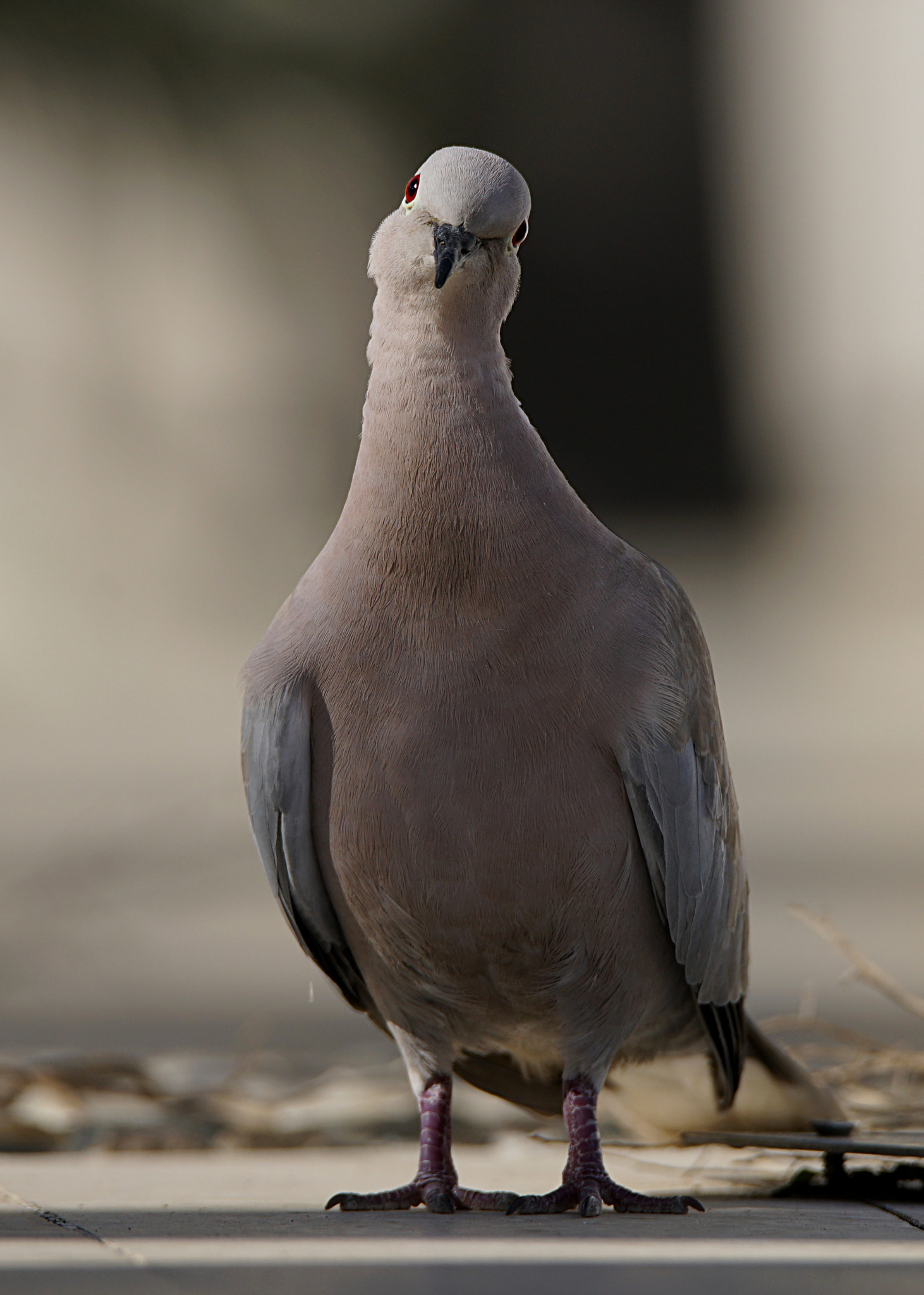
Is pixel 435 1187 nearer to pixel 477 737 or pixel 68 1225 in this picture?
pixel 68 1225

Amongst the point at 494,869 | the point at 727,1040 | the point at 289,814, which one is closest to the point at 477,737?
the point at 494,869

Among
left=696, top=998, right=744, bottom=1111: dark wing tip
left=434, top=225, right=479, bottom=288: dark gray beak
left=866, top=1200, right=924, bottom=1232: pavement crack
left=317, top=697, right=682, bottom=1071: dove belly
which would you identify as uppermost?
left=434, top=225, right=479, bottom=288: dark gray beak

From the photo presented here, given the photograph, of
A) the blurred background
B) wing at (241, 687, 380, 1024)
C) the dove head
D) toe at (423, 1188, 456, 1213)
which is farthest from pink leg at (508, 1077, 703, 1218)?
the blurred background

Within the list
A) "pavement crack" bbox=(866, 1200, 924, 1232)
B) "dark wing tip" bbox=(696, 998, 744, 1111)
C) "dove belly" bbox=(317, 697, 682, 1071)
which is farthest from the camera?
"dark wing tip" bbox=(696, 998, 744, 1111)

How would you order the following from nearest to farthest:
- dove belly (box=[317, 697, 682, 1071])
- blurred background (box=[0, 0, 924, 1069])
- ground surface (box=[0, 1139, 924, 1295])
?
ground surface (box=[0, 1139, 924, 1295]), dove belly (box=[317, 697, 682, 1071]), blurred background (box=[0, 0, 924, 1069])

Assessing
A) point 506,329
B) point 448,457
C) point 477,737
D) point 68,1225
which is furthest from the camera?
point 506,329

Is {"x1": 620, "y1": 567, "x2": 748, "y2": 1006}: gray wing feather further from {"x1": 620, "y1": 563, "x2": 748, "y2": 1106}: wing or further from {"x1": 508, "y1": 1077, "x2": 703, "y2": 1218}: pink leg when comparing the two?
{"x1": 508, "y1": 1077, "x2": 703, "y2": 1218}: pink leg

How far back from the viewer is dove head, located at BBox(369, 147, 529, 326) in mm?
2531

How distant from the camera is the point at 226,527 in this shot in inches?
411

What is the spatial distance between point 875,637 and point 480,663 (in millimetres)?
7573

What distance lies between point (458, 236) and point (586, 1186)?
1.54 metres

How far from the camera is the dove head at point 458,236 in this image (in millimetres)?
2531

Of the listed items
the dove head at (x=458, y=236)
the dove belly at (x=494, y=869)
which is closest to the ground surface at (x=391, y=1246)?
the dove belly at (x=494, y=869)

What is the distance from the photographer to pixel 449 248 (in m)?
2.53
